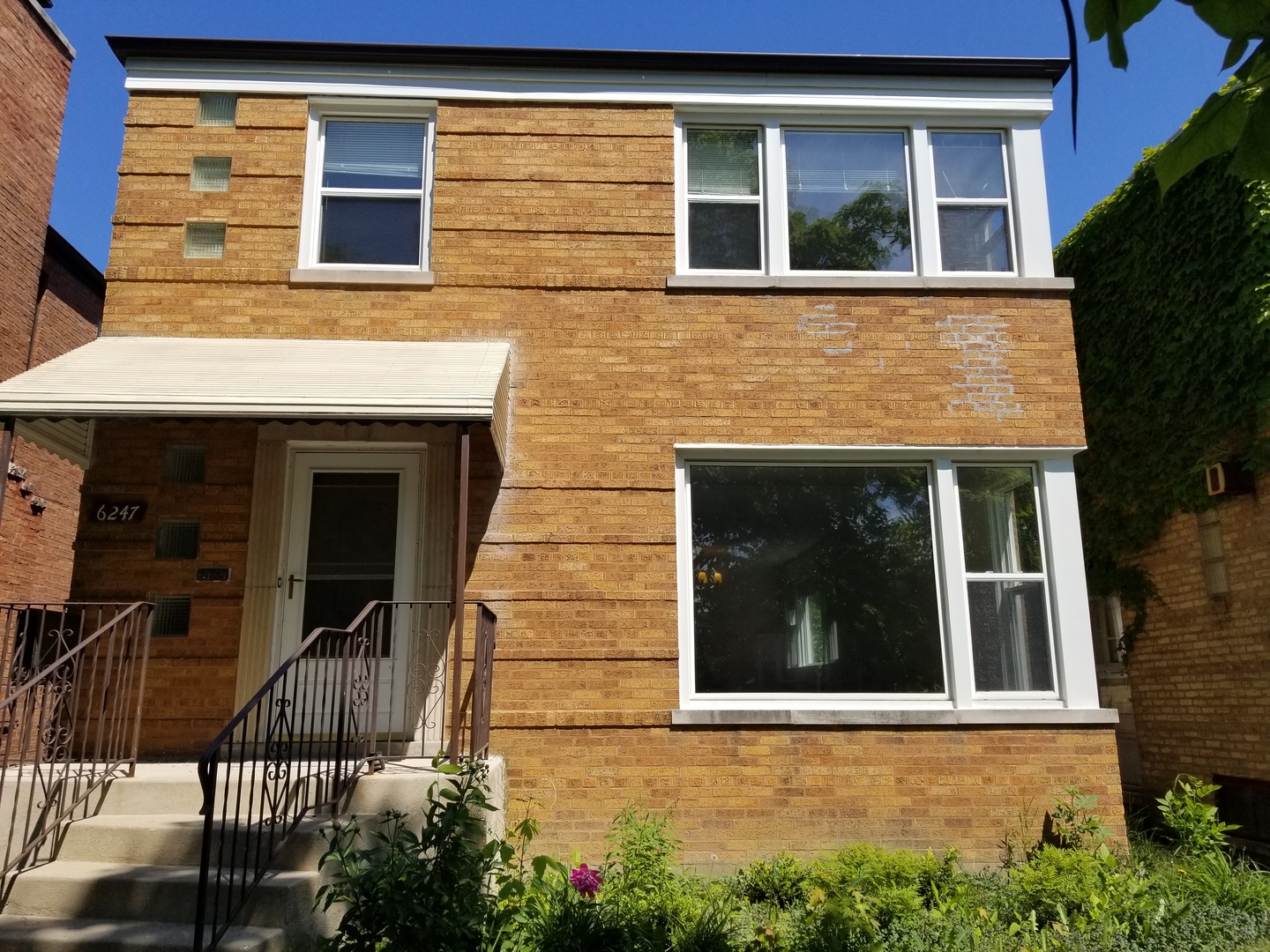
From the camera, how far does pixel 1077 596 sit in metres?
7.12

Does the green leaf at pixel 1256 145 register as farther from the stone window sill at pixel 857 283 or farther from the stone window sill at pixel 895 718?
the stone window sill at pixel 857 283

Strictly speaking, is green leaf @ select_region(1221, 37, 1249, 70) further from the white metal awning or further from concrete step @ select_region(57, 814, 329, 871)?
concrete step @ select_region(57, 814, 329, 871)

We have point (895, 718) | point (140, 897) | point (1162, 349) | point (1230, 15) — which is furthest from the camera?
point (1162, 349)

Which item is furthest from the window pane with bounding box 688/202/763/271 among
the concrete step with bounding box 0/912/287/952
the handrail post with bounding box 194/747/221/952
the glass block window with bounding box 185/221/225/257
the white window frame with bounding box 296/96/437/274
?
the concrete step with bounding box 0/912/287/952

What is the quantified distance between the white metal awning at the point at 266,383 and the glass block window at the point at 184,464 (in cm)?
76

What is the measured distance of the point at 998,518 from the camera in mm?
7387

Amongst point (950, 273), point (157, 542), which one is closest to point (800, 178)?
point (950, 273)

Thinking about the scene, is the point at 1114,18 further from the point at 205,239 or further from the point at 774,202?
the point at 205,239

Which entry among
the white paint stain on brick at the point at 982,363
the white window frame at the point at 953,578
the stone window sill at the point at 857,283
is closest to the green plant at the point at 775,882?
the white window frame at the point at 953,578

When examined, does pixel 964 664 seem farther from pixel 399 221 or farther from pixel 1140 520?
pixel 399 221

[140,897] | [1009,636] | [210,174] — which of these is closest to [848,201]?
[1009,636]

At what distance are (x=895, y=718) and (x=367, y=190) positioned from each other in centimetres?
580

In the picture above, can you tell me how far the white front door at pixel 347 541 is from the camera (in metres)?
7.04

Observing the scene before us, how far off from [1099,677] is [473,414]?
28.6 feet
